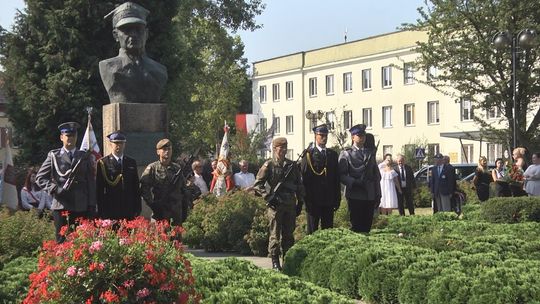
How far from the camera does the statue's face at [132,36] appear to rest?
13375mm

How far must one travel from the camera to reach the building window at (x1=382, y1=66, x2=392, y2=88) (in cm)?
6225

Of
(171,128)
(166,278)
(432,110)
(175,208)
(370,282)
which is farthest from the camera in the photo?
(432,110)

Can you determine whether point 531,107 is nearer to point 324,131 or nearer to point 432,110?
point 324,131

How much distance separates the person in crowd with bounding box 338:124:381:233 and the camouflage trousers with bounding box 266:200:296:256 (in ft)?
3.58

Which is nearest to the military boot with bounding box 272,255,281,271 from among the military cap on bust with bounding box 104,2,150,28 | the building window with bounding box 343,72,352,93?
the military cap on bust with bounding box 104,2,150,28

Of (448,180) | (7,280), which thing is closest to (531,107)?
(448,180)

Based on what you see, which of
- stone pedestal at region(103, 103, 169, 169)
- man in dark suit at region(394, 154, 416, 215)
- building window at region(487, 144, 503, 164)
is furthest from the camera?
building window at region(487, 144, 503, 164)

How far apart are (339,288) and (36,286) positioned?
439cm

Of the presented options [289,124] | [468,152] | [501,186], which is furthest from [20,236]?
[289,124]

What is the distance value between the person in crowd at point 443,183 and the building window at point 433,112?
1561 inches

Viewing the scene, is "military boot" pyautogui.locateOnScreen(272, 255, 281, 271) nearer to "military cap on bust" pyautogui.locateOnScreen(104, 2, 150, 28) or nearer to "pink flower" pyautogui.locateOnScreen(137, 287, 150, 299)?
"military cap on bust" pyautogui.locateOnScreen(104, 2, 150, 28)

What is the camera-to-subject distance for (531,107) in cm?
3102

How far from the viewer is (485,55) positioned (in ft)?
97.1

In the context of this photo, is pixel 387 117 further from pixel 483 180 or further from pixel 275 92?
pixel 483 180
